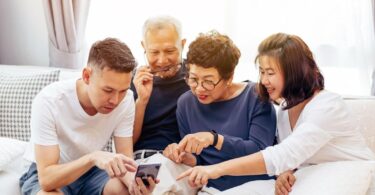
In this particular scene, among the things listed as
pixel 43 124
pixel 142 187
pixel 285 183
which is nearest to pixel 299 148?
pixel 285 183

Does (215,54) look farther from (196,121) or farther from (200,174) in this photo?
(200,174)

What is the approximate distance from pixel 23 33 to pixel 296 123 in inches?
A: 81.1

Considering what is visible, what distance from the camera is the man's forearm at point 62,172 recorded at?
1461 millimetres

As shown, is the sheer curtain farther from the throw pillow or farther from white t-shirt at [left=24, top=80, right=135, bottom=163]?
white t-shirt at [left=24, top=80, right=135, bottom=163]

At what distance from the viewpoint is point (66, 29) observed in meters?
2.65

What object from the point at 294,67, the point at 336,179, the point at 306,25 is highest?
the point at 306,25

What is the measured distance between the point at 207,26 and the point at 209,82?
100cm

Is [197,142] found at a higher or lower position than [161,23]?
lower

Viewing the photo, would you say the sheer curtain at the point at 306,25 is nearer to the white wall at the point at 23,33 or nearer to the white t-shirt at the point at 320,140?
the white wall at the point at 23,33

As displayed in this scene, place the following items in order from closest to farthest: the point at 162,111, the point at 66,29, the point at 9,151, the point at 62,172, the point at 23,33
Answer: the point at 62,172
the point at 9,151
the point at 162,111
the point at 66,29
the point at 23,33

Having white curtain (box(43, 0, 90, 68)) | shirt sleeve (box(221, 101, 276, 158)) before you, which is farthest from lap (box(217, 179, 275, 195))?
white curtain (box(43, 0, 90, 68))

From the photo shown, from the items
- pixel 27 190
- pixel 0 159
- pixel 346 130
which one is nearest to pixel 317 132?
pixel 346 130

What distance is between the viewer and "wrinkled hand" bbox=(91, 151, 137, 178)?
1.38 meters

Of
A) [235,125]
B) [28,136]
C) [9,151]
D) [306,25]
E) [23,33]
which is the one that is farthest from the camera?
[23,33]
